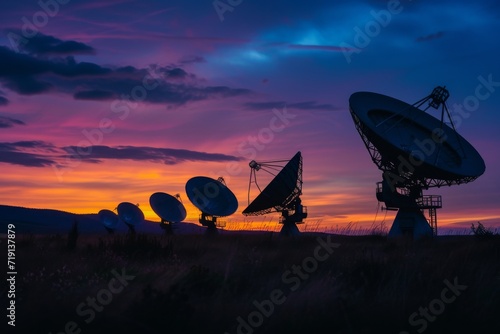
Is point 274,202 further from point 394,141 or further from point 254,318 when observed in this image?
point 254,318

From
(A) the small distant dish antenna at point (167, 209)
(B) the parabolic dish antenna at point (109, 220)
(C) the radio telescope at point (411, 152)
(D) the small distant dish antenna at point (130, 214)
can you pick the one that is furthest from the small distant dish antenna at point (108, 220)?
(C) the radio telescope at point (411, 152)

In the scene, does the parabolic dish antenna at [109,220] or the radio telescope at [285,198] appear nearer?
the radio telescope at [285,198]

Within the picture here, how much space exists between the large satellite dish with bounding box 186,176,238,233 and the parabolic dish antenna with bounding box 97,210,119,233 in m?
24.0

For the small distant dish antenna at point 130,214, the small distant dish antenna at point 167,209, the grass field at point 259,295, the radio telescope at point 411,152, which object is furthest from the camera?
the small distant dish antenna at point 130,214

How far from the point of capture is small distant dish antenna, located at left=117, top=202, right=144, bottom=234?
2638 inches

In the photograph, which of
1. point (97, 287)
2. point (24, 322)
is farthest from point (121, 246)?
point (24, 322)

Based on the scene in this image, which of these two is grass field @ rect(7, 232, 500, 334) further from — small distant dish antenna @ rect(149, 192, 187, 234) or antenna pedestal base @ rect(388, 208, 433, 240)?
small distant dish antenna @ rect(149, 192, 187, 234)

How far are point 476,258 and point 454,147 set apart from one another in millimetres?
30949

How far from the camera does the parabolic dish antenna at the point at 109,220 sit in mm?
74062

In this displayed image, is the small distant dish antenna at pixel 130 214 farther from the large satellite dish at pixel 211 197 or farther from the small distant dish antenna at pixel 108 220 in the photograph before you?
the large satellite dish at pixel 211 197

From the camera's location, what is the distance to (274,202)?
47594 mm

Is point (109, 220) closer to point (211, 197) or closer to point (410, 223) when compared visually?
point (211, 197)

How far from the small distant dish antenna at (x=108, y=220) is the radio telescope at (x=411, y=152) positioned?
39.6m

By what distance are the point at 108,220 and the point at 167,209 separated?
54.9 feet
